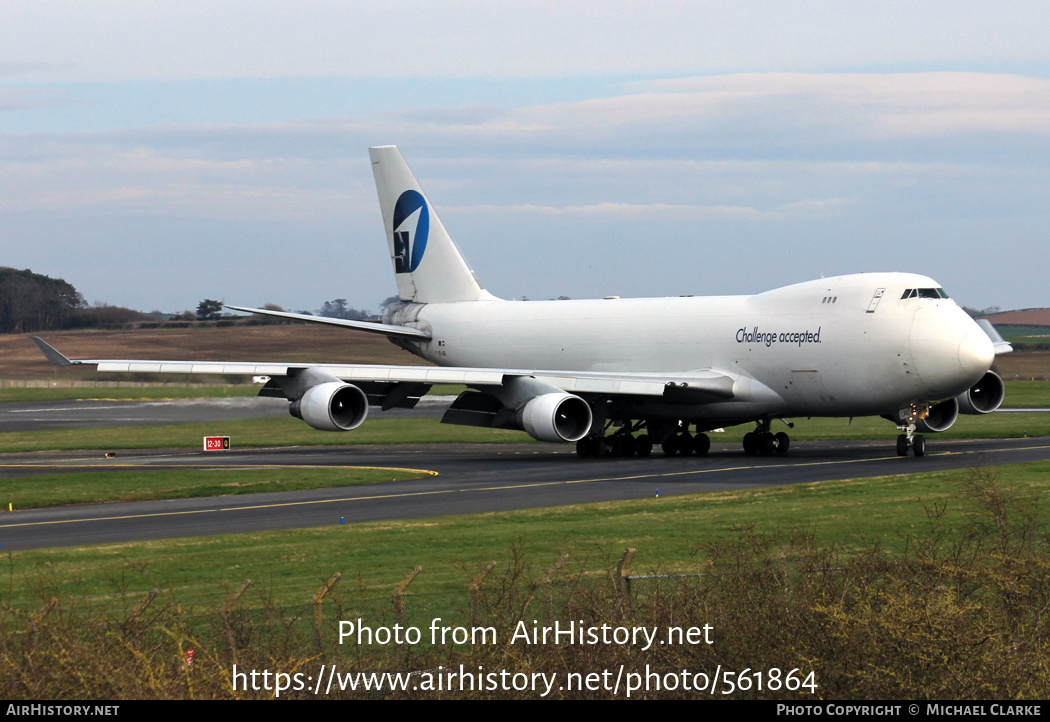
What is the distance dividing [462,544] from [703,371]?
21.8 m

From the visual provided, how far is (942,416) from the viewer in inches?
1688

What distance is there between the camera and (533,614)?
16.1 metres

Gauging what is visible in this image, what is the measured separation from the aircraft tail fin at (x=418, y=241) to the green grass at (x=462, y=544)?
26918mm

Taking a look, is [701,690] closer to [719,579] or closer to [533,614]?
[719,579]

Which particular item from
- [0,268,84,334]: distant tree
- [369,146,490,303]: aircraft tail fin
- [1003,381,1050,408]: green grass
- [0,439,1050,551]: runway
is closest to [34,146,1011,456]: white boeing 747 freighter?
[0,439,1050,551]: runway

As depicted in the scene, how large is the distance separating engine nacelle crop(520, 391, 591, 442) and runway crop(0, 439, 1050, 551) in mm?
1107

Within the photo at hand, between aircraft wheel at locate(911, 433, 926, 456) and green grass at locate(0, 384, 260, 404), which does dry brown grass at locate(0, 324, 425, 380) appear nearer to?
green grass at locate(0, 384, 260, 404)

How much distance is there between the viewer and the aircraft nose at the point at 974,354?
3697cm

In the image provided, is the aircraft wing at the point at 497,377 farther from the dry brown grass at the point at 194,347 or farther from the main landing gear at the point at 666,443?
the dry brown grass at the point at 194,347

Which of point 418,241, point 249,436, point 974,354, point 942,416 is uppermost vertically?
point 418,241

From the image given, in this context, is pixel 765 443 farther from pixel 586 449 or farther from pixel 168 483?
pixel 168 483

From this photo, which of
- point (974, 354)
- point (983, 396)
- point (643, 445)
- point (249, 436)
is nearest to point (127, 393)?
point (249, 436)

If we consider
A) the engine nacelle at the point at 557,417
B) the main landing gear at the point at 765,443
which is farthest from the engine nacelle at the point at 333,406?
the main landing gear at the point at 765,443

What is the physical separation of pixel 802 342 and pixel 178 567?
24.5 metres
